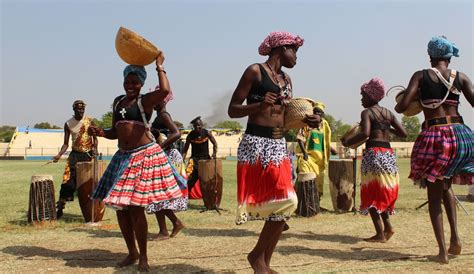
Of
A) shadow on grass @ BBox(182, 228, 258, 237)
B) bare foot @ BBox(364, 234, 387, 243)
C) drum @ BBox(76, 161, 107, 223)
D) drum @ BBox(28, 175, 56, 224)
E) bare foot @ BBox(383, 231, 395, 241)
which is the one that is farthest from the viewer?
drum @ BBox(76, 161, 107, 223)

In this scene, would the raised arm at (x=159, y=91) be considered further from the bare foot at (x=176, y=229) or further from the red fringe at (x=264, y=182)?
the bare foot at (x=176, y=229)

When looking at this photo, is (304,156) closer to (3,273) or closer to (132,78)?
(132,78)

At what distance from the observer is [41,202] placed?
782cm

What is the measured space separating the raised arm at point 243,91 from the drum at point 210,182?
564cm

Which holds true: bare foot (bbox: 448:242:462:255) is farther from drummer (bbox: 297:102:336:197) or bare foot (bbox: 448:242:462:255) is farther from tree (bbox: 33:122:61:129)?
tree (bbox: 33:122:61:129)

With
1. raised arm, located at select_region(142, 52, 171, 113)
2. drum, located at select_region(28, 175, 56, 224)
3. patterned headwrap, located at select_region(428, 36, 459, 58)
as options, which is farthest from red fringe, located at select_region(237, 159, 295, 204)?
drum, located at select_region(28, 175, 56, 224)

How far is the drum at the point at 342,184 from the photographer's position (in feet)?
31.4

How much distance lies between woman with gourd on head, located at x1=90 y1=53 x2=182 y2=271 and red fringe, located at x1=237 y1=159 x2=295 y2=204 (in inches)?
33.9

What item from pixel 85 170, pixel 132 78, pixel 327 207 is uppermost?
pixel 132 78

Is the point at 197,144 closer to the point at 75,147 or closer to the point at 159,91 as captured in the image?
the point at 75,147

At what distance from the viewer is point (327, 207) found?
1055 cm

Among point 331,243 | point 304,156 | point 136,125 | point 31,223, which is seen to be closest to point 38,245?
point 31,223

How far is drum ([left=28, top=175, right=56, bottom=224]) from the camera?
7.75 metres

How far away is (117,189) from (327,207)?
6.66m
